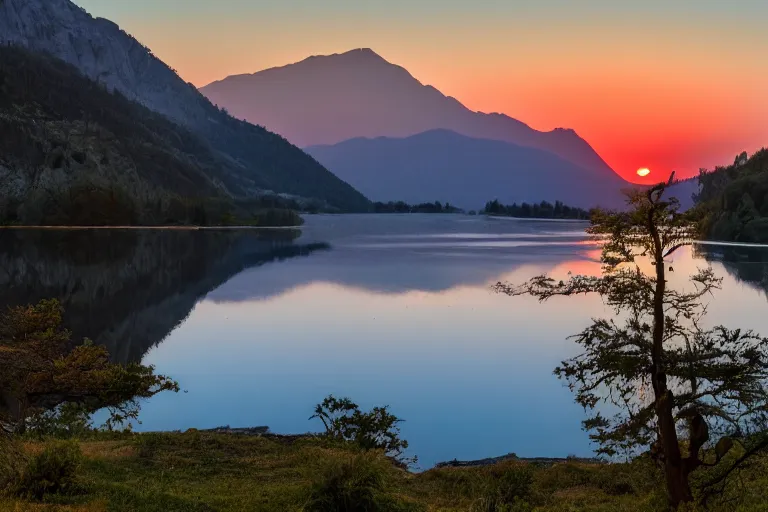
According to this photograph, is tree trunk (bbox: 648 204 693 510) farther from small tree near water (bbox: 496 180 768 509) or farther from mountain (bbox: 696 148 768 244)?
mountain (bbox: 696 148 768 244)

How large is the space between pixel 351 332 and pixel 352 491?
92.9ft

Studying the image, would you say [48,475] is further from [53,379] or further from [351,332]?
[351,332]

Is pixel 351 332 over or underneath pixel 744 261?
underneath

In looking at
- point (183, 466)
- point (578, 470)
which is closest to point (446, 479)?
point (578, 470)

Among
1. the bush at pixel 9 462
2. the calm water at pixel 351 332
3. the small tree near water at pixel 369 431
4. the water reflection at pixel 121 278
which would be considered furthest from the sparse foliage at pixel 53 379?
the water reflection at pixel 121 278

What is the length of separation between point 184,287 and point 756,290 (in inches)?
1846

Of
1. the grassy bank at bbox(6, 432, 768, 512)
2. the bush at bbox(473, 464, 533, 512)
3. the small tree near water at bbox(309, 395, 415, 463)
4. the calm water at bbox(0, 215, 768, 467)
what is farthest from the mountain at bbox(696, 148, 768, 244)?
the bush at bbox(473, 464, 533, 512)

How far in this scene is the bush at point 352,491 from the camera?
Answer: 10.7 m

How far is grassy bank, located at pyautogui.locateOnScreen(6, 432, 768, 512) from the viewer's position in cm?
1109

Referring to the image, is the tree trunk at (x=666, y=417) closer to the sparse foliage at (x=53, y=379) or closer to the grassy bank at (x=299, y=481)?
the grassy bank at (x=299, y=481)

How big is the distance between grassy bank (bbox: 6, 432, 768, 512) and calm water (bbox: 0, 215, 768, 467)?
13.1 feet

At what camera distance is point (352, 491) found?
420 inches

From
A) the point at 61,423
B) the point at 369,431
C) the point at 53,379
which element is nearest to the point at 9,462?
the point at 53,379

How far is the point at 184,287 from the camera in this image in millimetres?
59750
